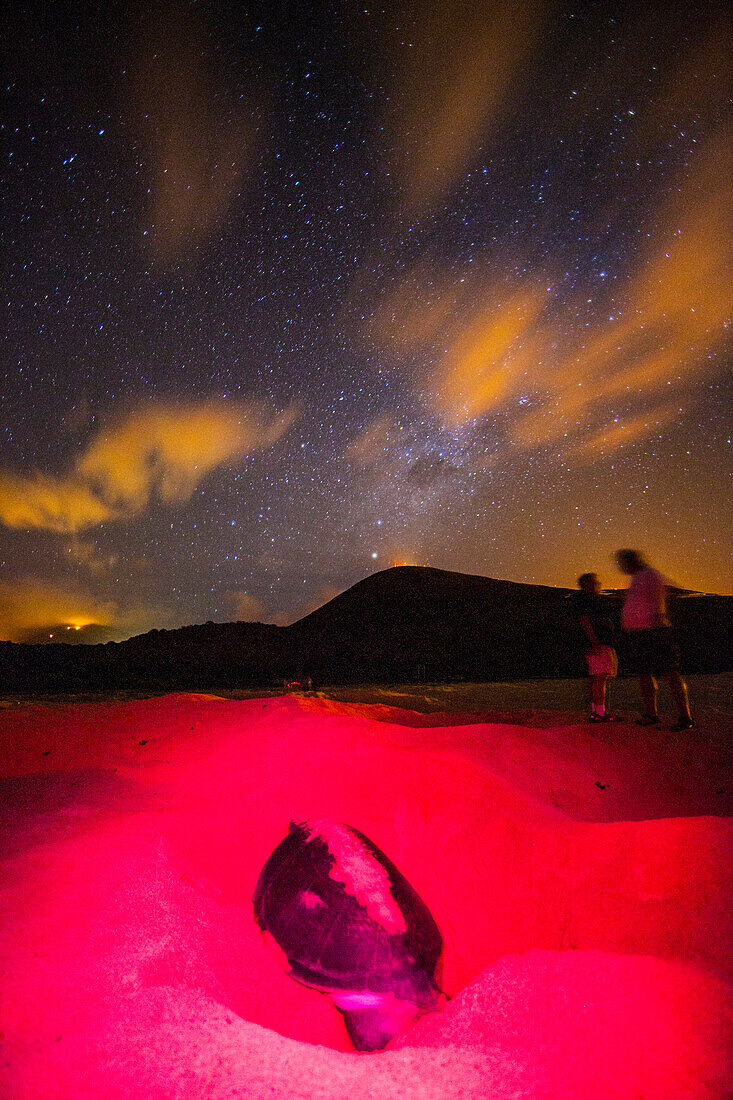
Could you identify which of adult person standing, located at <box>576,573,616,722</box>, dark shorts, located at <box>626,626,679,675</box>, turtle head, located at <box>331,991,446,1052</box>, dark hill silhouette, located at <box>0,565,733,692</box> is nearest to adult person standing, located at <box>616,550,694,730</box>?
dark shorts, located at <box>626,626,679,675</box>

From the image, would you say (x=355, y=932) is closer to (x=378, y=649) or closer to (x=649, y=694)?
(x=649, y=694)

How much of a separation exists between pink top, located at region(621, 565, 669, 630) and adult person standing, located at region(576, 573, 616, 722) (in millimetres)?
335

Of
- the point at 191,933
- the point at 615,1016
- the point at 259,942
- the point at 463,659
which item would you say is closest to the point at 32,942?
the point at 191,933

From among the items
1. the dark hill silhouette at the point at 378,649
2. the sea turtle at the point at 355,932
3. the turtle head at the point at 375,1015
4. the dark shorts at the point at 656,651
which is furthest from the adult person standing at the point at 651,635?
the dark hill silhouette at the point at 378,649

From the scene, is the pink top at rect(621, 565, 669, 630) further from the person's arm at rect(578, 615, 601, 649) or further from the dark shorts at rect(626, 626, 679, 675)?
the person's arm at rect(578, 615, 601, 649)

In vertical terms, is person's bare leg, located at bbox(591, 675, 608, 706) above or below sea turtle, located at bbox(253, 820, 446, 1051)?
above

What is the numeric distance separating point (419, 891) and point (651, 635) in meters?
4.00

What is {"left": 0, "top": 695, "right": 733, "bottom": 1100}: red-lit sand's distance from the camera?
1.43 m

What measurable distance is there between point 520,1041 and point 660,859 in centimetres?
149

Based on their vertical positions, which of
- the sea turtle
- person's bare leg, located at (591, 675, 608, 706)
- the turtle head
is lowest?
the turtle head

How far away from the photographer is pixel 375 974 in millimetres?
2281

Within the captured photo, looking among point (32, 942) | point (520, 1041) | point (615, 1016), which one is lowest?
point (520, 1041)

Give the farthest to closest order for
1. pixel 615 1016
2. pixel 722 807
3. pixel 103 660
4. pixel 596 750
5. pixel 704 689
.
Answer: pixel 103 660
pixel 704 689
pixel 596 750
pixel 722 807
pixel 615 1016

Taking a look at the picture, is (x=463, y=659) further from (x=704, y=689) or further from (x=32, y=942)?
(x=32, y=942)
